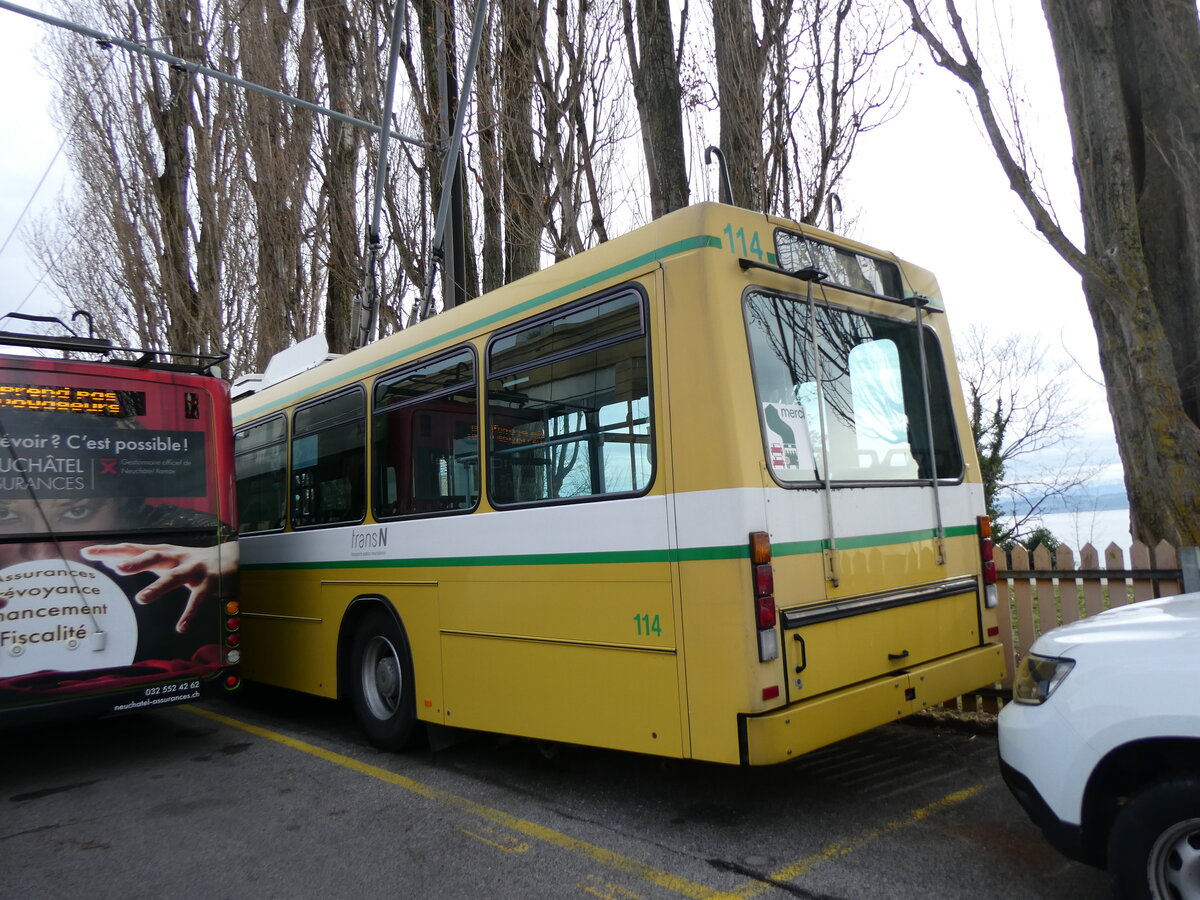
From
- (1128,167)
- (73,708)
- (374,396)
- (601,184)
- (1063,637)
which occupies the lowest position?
(73,708)

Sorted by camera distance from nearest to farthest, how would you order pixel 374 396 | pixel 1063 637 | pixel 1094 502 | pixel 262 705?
1. pixel 1063 637
2. pixel 374 396
3. pixel 262 705
4. pixel 1094 502

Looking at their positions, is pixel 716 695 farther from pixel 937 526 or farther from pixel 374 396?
pixel 374 396

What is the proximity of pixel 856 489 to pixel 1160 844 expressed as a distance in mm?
2202

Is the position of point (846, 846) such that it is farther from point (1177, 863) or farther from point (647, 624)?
point (1177, 863)

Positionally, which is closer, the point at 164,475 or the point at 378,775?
the point at 378,775

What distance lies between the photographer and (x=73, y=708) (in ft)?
20.0

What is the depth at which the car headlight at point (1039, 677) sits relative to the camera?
3228mm

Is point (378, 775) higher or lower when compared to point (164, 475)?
lower

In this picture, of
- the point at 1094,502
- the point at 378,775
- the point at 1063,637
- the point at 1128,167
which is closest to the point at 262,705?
the point at 378,775

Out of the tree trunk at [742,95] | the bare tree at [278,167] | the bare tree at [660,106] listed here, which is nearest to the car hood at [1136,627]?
the tree trunk at [742,95]

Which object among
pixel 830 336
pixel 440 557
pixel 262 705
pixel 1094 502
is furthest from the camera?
pixel 1094 502

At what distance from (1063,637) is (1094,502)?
52.7 ft

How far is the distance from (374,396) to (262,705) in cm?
391

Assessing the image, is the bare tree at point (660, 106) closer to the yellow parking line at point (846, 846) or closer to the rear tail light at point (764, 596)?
the rear tail light at point (764, 596)
